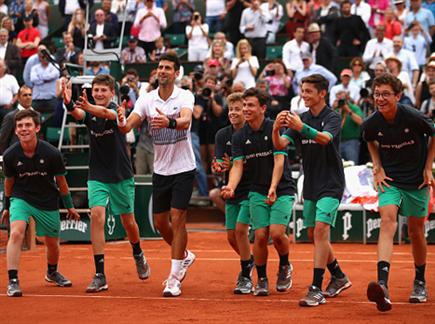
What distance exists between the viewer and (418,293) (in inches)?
415

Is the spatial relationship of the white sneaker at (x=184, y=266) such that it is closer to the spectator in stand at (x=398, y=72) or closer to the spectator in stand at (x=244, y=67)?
the spectator in stand at (x=398, y=72)

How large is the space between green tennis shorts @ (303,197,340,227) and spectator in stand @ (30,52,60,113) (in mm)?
12883

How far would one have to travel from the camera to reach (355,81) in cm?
2088

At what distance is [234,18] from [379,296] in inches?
648

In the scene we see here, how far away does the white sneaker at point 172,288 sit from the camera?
441 inches

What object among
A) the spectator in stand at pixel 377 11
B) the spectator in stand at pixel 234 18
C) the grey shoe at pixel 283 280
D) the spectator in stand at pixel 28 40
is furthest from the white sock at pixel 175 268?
the spectator in stand at pixel 28 40

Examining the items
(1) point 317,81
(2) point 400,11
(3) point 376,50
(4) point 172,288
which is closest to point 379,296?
(1) point 317,81

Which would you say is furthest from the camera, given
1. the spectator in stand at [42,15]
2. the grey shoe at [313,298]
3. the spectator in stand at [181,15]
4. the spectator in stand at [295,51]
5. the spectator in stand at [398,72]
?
the spectator in stand at [42,15]

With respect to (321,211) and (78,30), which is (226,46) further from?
(321,211)

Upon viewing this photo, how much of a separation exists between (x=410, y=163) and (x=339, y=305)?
159 cm

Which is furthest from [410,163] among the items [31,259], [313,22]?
[313,22]

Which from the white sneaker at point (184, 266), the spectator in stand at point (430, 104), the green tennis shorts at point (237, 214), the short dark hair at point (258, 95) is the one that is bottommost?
the white sneaker at point (184, 266)

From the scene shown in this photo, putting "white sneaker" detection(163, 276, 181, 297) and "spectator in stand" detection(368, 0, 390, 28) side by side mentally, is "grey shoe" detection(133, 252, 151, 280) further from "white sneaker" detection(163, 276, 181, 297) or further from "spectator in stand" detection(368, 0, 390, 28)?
"spectator in stand" detection(368, 0, 390, 28)

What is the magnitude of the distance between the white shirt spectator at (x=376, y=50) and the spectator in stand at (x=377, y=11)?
153cm
